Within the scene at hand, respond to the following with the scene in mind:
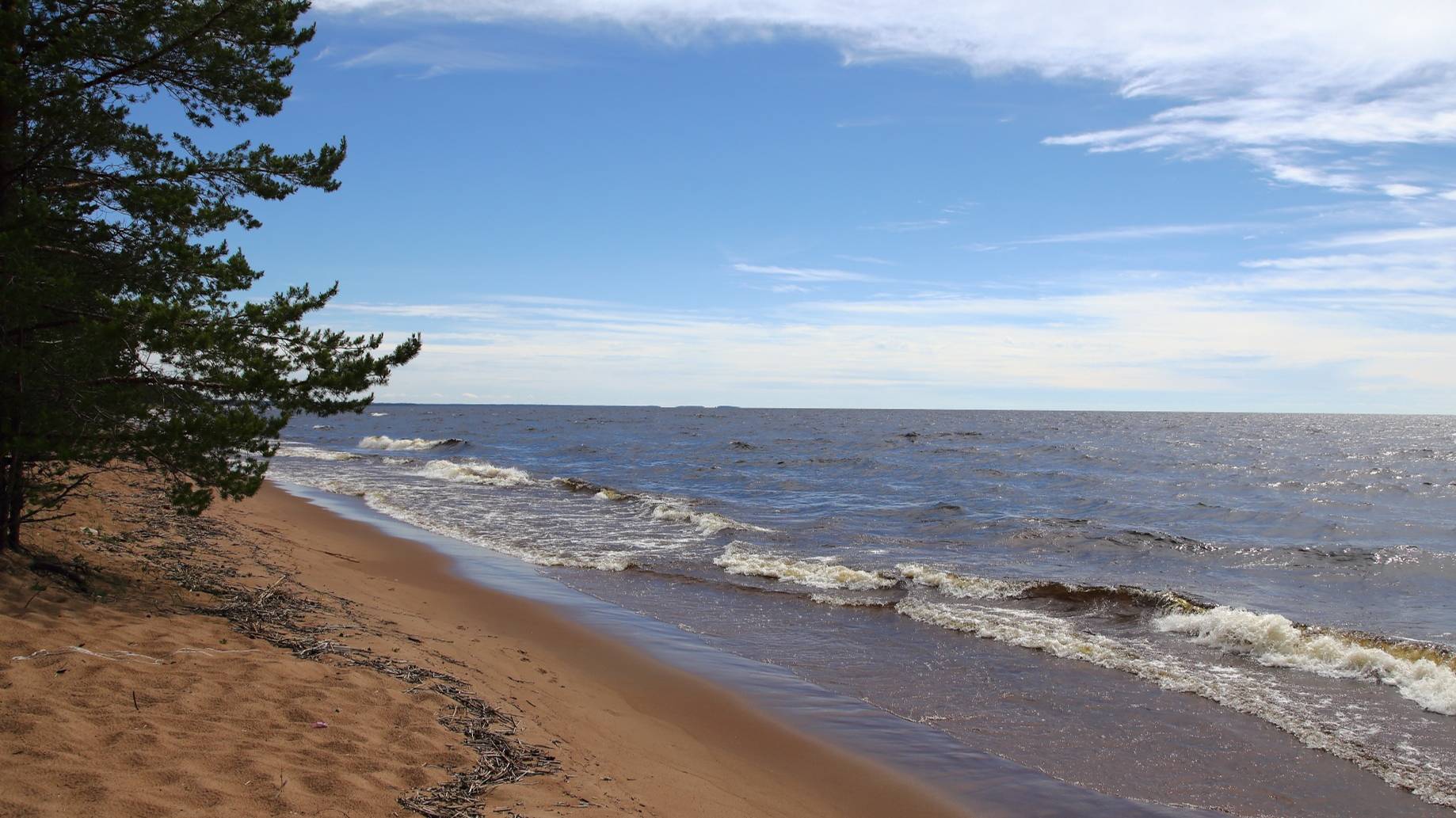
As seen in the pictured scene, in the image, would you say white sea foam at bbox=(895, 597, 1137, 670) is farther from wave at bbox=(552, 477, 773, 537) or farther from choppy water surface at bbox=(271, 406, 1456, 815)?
wave at bbox=(552, 477, 773, 537)

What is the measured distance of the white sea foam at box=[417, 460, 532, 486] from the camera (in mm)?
27672

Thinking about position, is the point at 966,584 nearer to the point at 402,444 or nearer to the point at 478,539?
the point at 478,539

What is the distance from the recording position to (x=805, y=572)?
13891mm

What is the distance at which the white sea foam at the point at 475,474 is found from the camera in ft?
90.8

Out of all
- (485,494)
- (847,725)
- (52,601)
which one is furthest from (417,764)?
(485,494)

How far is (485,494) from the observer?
2416 cm

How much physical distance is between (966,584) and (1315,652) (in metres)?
4.65

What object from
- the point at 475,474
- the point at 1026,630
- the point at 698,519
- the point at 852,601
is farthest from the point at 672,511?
the point at 1026,630

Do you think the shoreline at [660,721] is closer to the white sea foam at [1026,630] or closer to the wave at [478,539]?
the wave at [478,539]

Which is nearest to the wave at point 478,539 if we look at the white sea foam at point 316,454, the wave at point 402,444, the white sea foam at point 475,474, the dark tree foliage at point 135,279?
the white sea foam at point 475,474

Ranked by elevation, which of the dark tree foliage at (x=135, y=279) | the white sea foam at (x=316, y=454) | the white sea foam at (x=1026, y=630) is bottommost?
the white sea foam at (x=316, y=454)

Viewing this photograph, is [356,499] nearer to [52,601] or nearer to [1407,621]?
[52,601]

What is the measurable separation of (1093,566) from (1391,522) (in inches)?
482

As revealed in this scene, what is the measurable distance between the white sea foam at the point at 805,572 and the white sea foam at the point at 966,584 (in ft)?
1.54
